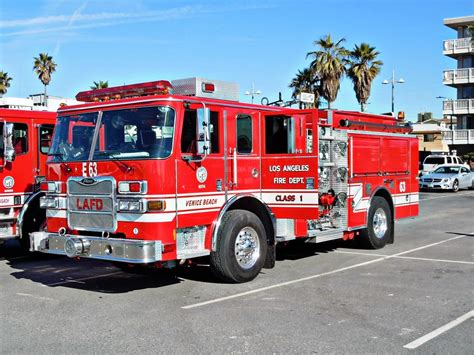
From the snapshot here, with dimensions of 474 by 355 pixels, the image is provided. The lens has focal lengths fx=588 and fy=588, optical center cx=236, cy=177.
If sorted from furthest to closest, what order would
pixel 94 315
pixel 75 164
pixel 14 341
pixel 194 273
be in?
pixel 194 273 → pixel 75 164 → pixel 94 315 → pixel 14 341

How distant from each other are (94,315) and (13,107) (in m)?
5.56

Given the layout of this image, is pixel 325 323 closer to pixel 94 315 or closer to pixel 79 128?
pixel 94 315

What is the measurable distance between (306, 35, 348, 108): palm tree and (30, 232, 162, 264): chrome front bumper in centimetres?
2681

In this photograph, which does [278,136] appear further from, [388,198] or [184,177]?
[388,198]

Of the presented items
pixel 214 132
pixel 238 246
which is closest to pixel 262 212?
pixel 238 246

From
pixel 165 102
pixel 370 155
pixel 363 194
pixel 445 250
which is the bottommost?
pixel 445 250

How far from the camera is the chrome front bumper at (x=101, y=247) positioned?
6.90m

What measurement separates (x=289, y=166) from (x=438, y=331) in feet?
11.8

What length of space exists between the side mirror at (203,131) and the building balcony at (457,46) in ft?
155

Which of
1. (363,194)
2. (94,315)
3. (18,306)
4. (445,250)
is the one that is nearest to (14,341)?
(94,315)

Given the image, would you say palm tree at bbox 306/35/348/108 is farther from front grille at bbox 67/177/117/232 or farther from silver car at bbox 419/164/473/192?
front grille at bbox 67/177/117/232

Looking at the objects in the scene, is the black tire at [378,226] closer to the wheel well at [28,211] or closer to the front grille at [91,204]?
the front grille at [91,204]

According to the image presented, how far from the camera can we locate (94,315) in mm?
6594

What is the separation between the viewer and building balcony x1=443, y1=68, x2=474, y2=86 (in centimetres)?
4912
